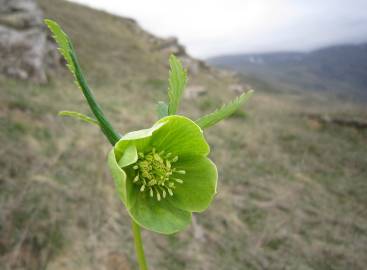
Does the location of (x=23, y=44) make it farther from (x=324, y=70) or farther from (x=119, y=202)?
(x=324, y=70)

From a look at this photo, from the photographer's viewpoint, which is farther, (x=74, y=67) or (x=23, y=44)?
(x=23, y=44)

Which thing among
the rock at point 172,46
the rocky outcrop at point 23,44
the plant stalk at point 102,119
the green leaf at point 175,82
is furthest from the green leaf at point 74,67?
the rock at point 172,46

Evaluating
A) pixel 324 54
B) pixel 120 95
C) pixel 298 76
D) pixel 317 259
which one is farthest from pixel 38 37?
pixel 324 54

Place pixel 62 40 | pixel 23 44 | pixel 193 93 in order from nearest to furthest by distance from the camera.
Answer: pixel 62 40, pixel 23 44, pixel 193 93

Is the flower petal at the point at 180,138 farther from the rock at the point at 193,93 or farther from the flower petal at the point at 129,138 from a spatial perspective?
the rock at the point at 193,93

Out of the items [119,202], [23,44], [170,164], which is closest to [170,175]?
[170,164]

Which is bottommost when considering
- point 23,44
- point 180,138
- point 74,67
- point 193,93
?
point 193,93

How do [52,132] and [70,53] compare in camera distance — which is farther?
[52,132]

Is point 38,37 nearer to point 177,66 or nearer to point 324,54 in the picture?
point 177,66

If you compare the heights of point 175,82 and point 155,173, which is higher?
point 175,82
